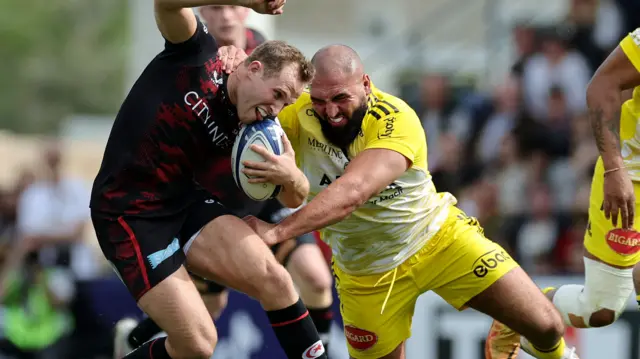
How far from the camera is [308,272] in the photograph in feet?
25.7

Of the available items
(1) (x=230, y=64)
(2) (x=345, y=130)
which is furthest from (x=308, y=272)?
(1) (x=230, y=64)

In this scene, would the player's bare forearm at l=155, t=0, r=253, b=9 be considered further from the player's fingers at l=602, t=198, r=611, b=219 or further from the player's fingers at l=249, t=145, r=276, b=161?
the player's fingers at l=602, t=198, r=611, b=219

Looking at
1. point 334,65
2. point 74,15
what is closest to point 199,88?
point 334,65

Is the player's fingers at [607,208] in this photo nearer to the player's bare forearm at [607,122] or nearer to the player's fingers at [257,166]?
the player's bare forearm at [607,122]

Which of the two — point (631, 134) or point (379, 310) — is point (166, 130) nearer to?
point (379, 310)

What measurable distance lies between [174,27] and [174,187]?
33.9 inches

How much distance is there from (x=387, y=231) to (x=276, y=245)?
5.28ft

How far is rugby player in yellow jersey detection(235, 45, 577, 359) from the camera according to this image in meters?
6.01

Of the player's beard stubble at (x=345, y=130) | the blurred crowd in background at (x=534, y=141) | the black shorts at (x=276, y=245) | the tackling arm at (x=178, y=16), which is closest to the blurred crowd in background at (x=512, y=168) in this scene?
the blurred crowd in background at (x=534, y=141)

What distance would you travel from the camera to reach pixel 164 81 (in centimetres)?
589

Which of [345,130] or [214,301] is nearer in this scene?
[345,130]

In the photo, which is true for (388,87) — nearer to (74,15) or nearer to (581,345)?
(581,345)

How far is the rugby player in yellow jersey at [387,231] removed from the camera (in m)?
6.01

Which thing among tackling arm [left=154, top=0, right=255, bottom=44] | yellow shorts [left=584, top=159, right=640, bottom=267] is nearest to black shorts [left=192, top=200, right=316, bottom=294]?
tackling arm [left=154, top=0, right=255, bottom=44]
